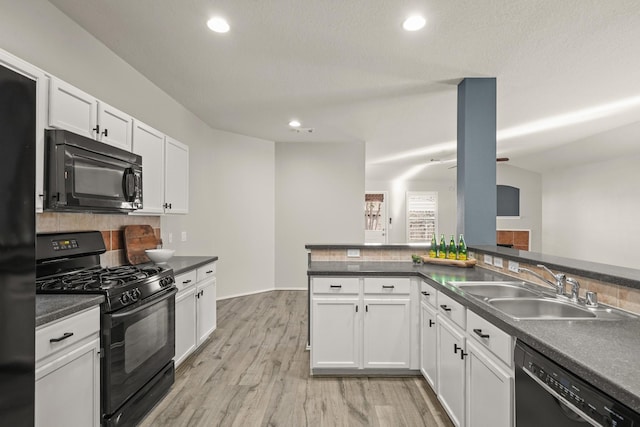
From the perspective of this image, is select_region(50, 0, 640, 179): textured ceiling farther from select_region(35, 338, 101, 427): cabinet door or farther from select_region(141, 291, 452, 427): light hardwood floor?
select_region(141, 291, 452, 427): light hardwood floor

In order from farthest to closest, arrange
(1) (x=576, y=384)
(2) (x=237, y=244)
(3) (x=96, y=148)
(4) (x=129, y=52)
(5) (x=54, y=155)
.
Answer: (2) (x=237, y=244), (4) (x=129, y=52), (3) (x=96, y=148), (5) (x=54, y=155), (1) (x=576, y=384)

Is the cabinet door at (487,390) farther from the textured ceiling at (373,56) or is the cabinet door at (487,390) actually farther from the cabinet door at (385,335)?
the textured ceiling at (373,56)

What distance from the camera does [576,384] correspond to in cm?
101

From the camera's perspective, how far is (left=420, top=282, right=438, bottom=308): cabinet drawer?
2338mm

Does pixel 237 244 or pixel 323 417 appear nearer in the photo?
pixel 323 417

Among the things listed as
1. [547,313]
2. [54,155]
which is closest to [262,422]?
[547,313]

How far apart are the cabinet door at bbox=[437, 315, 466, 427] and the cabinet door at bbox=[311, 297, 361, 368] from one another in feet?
2.20

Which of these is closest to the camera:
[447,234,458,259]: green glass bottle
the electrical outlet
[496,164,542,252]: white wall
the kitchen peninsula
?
the kitchen peninsula

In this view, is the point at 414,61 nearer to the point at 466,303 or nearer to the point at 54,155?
the point at 466,303

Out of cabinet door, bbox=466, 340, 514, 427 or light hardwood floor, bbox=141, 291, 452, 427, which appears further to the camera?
light hardwood floor, bbox=141, 291, 452, 427

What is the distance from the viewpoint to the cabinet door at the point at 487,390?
55.2 inches

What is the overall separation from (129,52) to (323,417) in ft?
10.4

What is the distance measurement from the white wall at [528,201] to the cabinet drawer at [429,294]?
7.38 metres

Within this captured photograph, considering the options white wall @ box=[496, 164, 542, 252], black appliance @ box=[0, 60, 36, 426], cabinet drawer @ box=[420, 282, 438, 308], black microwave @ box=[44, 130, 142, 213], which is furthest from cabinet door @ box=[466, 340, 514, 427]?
white wall @ box=[496, 164, 542, 252]
